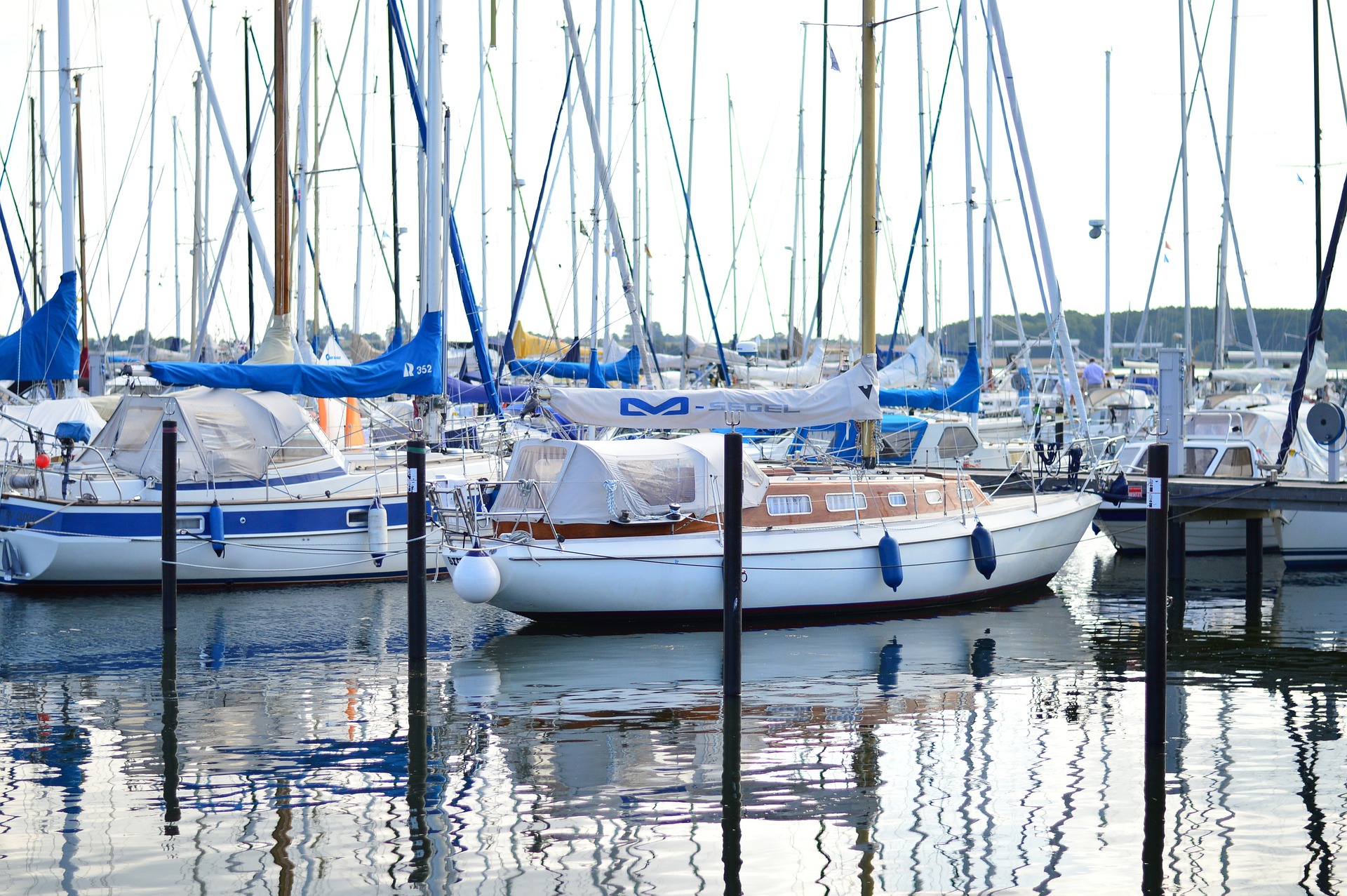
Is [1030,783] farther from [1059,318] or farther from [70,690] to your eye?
[1059,318]

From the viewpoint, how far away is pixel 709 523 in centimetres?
1566

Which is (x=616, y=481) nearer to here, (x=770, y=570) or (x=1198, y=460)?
(x=770, y=570)

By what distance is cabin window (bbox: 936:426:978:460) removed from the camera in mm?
27641

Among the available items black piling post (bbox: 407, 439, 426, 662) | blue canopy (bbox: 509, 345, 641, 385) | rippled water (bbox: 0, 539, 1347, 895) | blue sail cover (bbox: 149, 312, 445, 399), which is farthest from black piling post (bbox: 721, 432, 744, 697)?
blue canopy (bbox: 509, 345, 641, 385)

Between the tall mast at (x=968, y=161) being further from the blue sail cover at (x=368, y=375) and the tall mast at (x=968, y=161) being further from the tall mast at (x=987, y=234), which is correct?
the blue sail cover at (x=368, y=375)

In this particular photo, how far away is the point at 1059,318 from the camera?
19109mm

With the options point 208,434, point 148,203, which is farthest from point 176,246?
point 208,434

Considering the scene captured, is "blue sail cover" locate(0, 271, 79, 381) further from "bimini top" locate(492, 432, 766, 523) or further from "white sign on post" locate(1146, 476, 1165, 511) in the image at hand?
"white sign on post" locate(1146, 476, 1165, 511)

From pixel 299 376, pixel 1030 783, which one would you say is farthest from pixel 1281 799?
pixel 299 376

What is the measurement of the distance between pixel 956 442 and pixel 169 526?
16.8 metres

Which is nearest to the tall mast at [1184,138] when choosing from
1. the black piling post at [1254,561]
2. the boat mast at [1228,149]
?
the boat mast at [1228,149]

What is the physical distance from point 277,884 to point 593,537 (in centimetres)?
793

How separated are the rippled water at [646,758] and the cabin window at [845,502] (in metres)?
1.42

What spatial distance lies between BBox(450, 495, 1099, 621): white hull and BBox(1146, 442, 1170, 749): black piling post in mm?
5920
